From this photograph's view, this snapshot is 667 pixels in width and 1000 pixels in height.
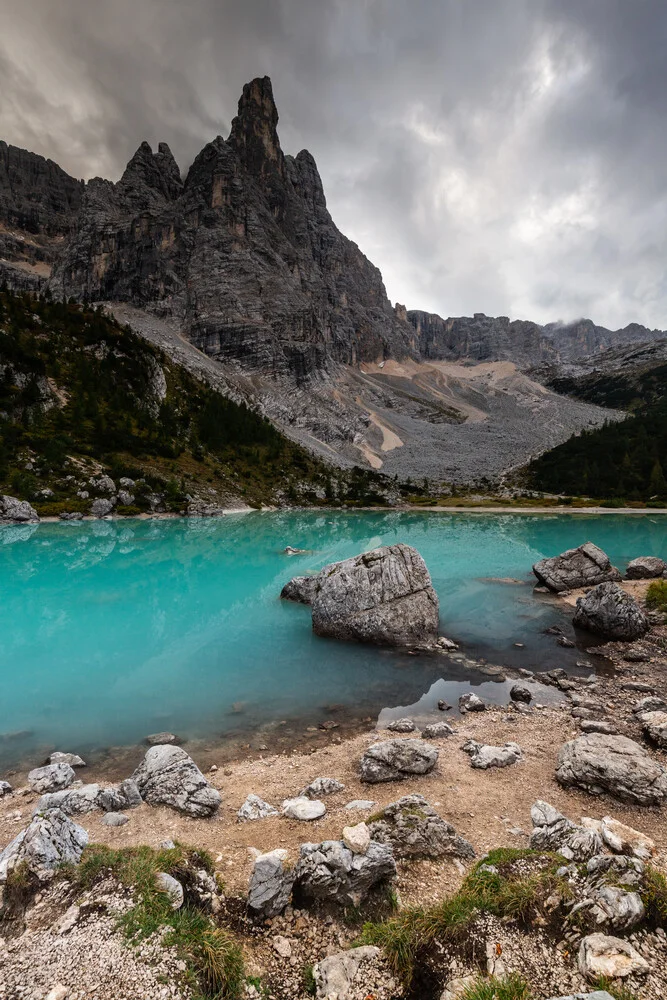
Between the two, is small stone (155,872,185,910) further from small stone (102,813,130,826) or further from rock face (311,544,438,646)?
rock face (311,544,438,646)

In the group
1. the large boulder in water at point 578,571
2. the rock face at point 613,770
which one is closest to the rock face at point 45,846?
the rock face at point 613,770

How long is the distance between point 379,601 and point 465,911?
1681cm

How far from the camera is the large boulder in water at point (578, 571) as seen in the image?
30.5m

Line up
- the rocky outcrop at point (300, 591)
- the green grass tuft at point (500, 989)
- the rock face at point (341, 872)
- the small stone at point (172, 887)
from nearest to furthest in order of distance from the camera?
the green grass tuft at point (500, 989) → the small stone at point (172, 887) → the rock face at point (341, 872) → the rocky outcrop at point (300, 591)

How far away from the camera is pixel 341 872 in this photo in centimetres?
663

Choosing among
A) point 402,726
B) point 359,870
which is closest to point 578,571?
point 402,726

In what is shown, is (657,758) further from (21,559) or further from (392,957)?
(21,559)

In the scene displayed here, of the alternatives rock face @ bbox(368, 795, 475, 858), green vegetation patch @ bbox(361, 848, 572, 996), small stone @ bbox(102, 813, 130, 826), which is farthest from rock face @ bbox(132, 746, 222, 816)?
green vegetation patch @ bbox(361, 848, 572, 996)

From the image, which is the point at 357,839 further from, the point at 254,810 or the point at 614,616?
the point at 614,616

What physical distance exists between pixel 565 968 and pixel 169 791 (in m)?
7.96

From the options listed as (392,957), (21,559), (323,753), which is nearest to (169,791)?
(323,753)

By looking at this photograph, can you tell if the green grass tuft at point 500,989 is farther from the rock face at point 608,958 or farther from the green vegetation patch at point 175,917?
the green vegetation patch at point 175,917

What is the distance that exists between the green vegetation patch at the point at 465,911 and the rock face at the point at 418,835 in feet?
3.62

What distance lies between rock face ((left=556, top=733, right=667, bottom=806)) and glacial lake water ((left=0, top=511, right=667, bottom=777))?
552 centimetres
